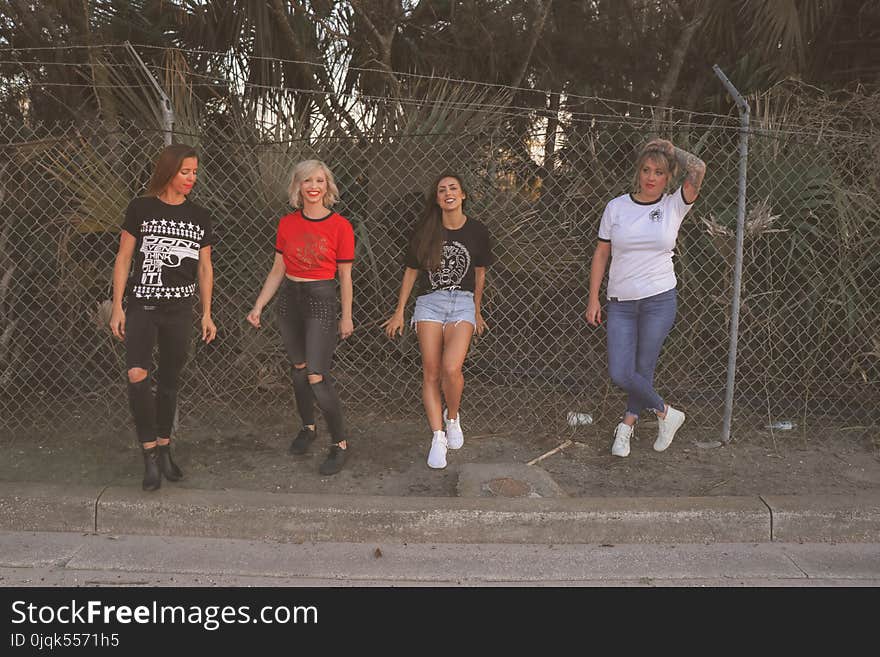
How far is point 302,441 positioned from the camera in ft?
14.5

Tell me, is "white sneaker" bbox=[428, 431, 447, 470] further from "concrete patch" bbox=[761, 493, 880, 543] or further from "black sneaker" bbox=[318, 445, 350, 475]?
"concrete patch" bbox=[761, 493, 880, 543]

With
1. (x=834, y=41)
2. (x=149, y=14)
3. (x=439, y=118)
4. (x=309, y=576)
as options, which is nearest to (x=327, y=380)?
(x=309, y=576)

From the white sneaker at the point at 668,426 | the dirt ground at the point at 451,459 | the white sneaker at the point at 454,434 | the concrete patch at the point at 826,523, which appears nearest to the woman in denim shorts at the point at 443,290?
the white sneaker at the point at 454,434

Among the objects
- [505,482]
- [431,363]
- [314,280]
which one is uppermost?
[314,280]

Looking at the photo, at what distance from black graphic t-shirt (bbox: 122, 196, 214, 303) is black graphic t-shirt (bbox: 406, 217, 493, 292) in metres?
1.23

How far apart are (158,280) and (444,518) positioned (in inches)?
70.5

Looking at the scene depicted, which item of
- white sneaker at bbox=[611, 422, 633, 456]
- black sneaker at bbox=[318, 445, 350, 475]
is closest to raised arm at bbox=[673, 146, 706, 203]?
white sneaker at bbox=[611, 422, 633, 456]

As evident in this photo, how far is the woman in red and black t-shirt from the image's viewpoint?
399 cm

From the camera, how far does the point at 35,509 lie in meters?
3.62

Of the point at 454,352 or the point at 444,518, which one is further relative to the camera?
the point at 454,352

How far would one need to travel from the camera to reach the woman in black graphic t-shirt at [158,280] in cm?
364

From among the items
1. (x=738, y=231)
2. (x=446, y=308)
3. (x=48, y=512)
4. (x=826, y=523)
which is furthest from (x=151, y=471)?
(x=738, y=231)

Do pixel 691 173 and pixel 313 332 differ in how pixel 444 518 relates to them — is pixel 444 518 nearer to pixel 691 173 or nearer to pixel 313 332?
pixel 313 332

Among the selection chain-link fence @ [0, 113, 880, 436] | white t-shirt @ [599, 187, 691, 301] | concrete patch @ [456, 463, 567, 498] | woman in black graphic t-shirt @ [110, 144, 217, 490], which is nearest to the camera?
woman in black graphic t-shirt @ [110, 144, 217, 490]
